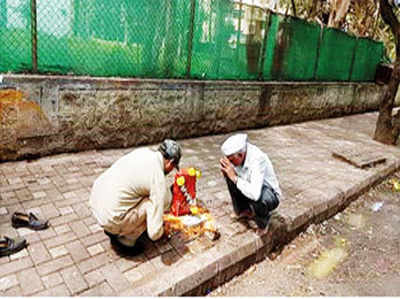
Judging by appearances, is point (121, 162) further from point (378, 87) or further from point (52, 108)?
point (378, 87)

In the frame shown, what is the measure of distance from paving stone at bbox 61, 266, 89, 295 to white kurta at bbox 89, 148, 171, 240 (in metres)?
0.46

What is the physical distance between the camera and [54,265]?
9.43 ft

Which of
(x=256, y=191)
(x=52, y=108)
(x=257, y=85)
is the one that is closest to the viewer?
(x=256, y=191)

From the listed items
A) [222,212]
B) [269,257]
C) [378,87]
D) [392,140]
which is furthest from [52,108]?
[378,87]

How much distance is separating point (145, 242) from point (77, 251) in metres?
0.64

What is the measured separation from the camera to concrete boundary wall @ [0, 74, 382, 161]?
15.4 feet

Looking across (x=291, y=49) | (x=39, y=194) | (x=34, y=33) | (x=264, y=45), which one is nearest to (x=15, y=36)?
(x=34, y=33)

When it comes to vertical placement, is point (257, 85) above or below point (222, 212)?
above

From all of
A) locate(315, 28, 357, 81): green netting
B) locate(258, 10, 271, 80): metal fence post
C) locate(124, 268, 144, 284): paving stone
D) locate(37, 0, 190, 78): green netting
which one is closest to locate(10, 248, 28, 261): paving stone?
locate(124, 268, 144, 284): paving stone

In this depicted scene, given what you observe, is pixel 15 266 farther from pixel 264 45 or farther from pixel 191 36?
pixel 264 45

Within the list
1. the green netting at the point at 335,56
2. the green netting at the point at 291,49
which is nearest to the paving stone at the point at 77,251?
the green netting at the point at 291,49

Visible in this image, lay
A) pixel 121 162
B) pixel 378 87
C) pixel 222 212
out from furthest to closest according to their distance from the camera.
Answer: pixel 378 87 < pixel 222 212 < pixel 121 162

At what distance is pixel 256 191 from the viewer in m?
3.29

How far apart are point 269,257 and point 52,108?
3710 mm
